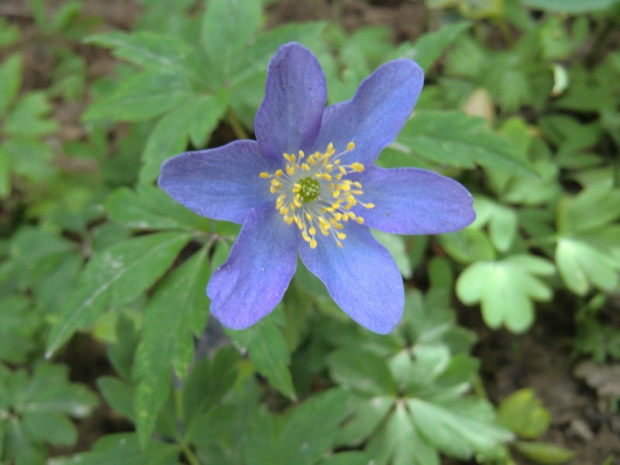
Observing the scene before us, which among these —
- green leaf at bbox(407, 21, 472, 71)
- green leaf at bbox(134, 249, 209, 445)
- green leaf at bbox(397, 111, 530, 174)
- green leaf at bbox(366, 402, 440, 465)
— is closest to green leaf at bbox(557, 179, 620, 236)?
green leaf at bbox(397, 111, 530, 174)

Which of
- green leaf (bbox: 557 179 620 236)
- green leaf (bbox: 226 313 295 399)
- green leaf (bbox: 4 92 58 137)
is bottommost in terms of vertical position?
green leaf (bbox: 557 179 620 236)

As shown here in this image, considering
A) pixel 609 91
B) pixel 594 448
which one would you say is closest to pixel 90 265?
pixel 594 448

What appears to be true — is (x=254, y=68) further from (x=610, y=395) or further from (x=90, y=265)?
(x=610, y=395)

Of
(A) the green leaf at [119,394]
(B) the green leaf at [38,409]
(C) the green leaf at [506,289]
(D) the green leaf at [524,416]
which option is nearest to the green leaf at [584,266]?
(C) the green leaf at [506,289]

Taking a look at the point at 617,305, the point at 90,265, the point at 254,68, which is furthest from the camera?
the point at 617,305

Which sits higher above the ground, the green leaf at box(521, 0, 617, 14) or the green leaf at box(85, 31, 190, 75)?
the green leaf at box(85, 31, 190, 75)

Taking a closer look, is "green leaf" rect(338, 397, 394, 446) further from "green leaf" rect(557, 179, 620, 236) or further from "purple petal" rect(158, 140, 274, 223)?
"green leaf" rect(557, 179, 620, 236)

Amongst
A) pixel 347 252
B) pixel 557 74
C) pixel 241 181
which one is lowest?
pixel 557 74
